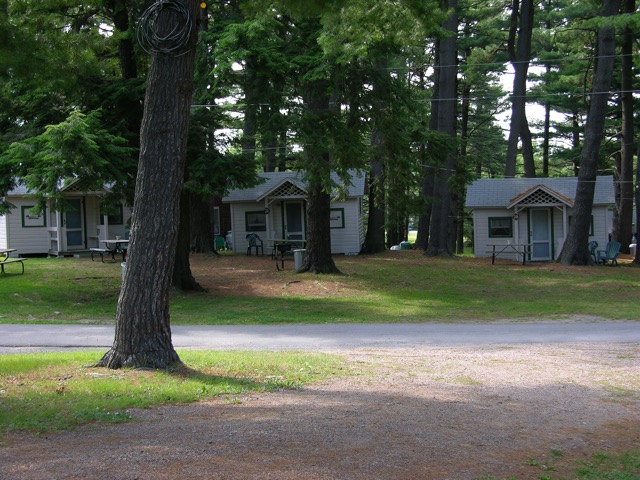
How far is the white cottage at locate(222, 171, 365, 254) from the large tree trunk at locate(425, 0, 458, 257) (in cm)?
363

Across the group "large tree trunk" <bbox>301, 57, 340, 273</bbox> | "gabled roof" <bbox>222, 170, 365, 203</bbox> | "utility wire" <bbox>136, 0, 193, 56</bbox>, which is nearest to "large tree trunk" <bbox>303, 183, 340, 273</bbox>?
"large tree trunk" <bbox>301, 57, 340, 273</bbox>

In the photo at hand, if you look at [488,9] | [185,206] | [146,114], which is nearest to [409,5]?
[146,114]

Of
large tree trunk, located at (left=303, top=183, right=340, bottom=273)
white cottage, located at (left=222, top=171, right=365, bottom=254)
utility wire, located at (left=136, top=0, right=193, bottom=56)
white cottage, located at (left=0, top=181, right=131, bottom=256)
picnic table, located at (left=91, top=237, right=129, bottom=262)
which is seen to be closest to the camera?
utility wire, located at (left=136, top=0, right=193, bottom=56)

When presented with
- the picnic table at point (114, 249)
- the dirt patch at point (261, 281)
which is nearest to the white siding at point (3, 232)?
the picnic table at point (114, 249)

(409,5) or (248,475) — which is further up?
(409,5)

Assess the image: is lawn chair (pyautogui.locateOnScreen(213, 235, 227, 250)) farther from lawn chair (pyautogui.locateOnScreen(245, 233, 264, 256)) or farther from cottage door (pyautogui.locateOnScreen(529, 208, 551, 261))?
cottage door (pyautogui.locateOnScreen(529, 208, 551, 261))

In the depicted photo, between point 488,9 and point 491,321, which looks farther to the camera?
point 488,9

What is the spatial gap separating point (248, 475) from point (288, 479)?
276mm

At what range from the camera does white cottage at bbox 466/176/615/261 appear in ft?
106

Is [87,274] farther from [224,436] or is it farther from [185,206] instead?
[224,436]

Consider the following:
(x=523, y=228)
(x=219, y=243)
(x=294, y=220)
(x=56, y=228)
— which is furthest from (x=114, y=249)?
(x=523, y=228)

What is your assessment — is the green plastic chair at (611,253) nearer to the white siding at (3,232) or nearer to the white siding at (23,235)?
the white siding at (23,235)

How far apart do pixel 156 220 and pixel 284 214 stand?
82.8 feet

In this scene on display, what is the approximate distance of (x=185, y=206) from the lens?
20.2 m
